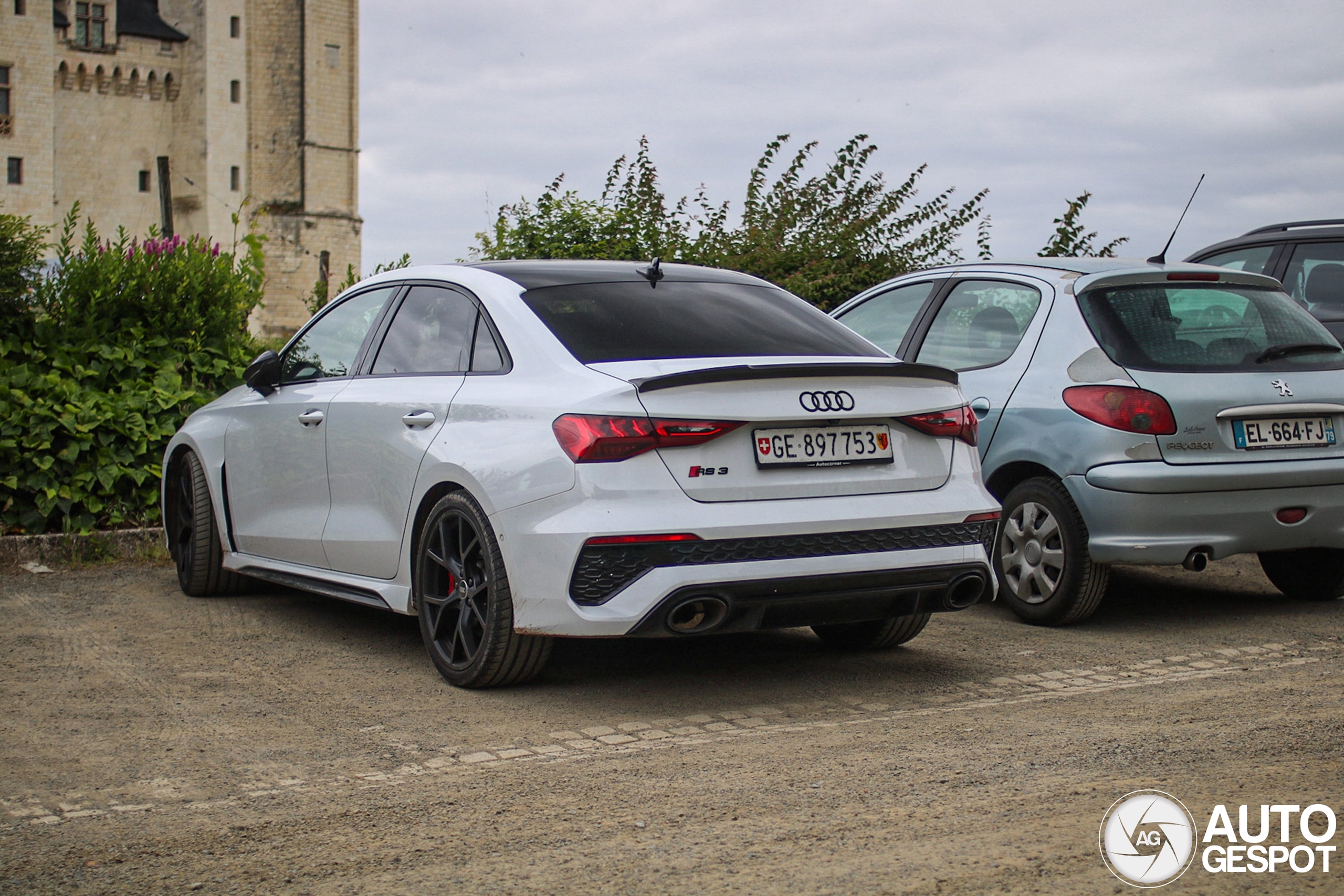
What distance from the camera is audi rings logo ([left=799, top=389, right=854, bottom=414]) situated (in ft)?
16.1

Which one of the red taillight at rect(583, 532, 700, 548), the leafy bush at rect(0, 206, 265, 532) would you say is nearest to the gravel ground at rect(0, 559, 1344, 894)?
the red taillight at rect(583, 532, 700, 548)

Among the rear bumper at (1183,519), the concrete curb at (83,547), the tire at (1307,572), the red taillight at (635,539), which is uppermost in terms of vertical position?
the red taillight at (635,539)

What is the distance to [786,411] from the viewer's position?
192 inches

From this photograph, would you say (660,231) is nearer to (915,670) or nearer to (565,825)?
(915,670)

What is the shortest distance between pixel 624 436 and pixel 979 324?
3.14 metres

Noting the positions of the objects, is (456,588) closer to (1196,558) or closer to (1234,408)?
(1196,558)

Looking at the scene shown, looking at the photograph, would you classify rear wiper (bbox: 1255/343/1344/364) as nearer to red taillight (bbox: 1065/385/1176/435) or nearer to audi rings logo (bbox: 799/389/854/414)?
red taillight (bbox: 1065/385/1176/435)

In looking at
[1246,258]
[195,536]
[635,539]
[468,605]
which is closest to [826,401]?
[635,539]

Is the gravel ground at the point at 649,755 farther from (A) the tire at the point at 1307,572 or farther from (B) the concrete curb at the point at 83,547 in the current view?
(B) the concrete curb at the point at 83,547

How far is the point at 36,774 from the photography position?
13.9 ft

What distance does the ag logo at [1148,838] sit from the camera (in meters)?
3.19

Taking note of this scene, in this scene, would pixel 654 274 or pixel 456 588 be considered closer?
pixel 456 588

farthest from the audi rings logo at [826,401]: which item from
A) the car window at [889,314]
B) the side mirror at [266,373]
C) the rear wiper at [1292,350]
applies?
the side mirror at [266,373]

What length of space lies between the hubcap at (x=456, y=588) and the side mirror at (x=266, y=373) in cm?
189
